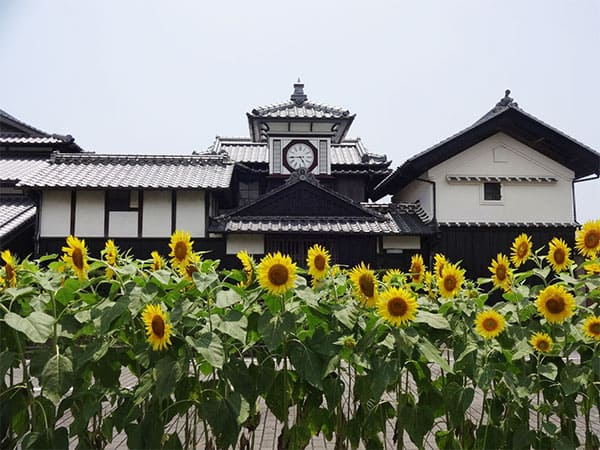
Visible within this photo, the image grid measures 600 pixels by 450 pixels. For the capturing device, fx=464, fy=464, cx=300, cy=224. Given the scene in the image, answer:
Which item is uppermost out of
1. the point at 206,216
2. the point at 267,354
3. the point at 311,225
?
the point at 206,216

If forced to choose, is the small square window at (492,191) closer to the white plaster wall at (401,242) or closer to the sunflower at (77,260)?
the white plaster wall at (401,242)

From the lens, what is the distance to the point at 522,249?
2746 mm

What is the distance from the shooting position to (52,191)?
1306 cm

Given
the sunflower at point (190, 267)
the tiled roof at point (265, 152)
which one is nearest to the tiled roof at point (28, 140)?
the tiled roof at point (265, 152)

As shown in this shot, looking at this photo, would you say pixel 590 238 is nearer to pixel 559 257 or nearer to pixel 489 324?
pixel 559 257

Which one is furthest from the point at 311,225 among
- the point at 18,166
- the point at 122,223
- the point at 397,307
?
the point at 18,166

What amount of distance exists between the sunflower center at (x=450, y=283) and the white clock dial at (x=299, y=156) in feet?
45.7

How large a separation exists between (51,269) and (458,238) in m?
12.7

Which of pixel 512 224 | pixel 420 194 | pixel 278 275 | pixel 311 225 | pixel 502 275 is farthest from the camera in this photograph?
pixel 420 194

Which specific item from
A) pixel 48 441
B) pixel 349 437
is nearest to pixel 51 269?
pixel 48 441

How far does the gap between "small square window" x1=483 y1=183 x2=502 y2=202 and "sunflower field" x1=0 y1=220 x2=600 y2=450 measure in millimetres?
12628

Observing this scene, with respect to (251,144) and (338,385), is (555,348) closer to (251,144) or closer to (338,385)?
(338,385)

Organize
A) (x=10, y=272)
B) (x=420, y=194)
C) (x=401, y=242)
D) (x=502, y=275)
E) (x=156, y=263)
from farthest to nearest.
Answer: (x=420, y=194), (x=401, y=242), (x=502, y=275), (x=156, y=263), (x=10, y=272)

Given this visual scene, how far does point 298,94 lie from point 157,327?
20087mm
